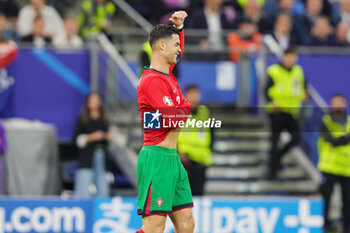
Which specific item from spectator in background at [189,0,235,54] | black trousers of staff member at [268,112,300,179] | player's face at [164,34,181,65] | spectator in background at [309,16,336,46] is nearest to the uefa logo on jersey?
player's face at [164,34,181,65]

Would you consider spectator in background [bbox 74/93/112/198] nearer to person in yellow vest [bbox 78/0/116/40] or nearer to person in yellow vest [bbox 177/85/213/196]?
person in yellow vest [bbox 177/85/213/196]

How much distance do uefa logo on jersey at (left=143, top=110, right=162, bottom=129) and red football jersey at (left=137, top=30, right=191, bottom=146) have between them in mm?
30

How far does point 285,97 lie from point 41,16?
4190mm

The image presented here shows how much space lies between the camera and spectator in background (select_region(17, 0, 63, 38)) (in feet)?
45.1

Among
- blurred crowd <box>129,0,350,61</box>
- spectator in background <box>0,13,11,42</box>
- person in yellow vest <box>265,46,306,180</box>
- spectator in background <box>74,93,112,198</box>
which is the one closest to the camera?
spectator in background <box>74,93,112,198</box>

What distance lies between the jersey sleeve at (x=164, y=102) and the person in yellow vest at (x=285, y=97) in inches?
253

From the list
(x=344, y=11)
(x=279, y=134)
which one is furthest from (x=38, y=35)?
(x=344, y=11)

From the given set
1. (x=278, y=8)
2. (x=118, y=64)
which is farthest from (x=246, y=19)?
(x=118, y=64)

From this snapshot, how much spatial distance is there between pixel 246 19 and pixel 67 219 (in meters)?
5.94

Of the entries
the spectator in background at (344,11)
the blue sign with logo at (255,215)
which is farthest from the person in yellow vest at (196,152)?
the spectator in background at (344,11)

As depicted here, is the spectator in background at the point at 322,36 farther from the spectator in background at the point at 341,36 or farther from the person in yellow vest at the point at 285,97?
the person in yellow vest at the point at 285,97

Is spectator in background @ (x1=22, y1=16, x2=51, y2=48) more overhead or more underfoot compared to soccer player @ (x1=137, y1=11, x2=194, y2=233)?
more overhead

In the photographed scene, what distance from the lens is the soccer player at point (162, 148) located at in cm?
672

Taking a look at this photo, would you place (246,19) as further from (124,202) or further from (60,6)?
(124,202)
